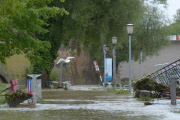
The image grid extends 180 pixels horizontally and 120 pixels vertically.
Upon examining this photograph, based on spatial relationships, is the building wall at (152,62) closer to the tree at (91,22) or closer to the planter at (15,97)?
the tree at (91,22)

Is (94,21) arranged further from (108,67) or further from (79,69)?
(79,69)

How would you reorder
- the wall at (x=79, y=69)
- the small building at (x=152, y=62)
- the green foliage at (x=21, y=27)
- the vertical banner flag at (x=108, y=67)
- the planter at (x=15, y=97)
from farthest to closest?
the small building at (x=152, y=62) → the wall at (x=79, y=69) → the vertical banner flag at (x=108, y=67) → the green foliage at (x=21, y=27) → the planter at (x=15, y=97)

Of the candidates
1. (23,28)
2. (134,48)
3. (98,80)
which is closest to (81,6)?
(23,28)

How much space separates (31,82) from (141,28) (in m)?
39.0

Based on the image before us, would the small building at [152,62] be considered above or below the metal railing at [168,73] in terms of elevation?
above

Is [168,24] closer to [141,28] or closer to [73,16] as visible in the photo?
[141,28]

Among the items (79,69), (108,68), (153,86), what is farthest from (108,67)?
(153,86)

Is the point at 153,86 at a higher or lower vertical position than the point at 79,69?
lower

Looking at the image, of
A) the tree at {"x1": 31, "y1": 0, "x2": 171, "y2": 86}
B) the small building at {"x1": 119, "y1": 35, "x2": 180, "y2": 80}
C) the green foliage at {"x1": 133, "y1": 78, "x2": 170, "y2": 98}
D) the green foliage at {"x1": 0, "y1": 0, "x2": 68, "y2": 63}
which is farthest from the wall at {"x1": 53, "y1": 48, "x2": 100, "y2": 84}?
the green foliage at {"x1": 133, "y1": 78, "x2": 170, "y2": 98}

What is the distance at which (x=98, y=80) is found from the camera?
2282 inches

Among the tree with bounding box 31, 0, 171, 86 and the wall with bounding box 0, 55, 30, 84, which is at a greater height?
the tree with bounding box 31, 0, 171, 86

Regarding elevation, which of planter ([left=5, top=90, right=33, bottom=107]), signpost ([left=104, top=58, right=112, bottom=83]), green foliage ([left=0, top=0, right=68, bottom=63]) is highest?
green foliage ([left=0, top=0, right=68, bottom=63])

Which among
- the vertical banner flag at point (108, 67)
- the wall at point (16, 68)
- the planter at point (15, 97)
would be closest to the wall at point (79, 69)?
the wall at point (16, 68)

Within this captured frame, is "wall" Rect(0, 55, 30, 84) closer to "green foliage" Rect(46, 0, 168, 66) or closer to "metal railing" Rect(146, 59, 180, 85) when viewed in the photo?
"green foliage" Rect(46, 0, 168, 66)
